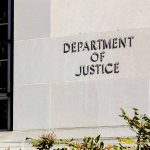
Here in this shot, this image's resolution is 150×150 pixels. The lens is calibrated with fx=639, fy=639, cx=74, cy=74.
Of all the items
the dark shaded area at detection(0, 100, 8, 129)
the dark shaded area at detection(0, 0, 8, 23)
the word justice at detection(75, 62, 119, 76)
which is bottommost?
the dark shaded area at detection(0, 100, 8, 129)

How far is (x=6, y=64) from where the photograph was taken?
11.8 meters

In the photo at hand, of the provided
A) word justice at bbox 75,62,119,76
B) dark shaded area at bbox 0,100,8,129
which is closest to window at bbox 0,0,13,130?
dark shaded area at bbox 0,100,8,129

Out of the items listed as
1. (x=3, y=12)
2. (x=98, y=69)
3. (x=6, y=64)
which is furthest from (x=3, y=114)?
(x=98, y=69)

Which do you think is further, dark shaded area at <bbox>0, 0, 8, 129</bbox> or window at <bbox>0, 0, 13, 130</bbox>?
dark shaded area at <bbox>0, 0, 8, 129</bbox>

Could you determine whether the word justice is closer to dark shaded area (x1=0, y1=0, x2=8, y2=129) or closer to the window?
the window

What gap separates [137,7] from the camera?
34.2 ft

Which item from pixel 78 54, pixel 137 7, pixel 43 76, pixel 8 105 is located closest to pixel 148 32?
pixel 137 7

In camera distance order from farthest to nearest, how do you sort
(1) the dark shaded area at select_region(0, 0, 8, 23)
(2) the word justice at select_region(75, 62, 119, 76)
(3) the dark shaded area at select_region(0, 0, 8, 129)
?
(1) the dark shaded area at select_region(0, 0, 8, 23) → (3) the dark shaded area at select_region(0, 0, 8, 129) → (2) the word justice at select_region(75, 62, 119, 76)

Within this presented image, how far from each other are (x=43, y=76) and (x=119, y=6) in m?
1.85

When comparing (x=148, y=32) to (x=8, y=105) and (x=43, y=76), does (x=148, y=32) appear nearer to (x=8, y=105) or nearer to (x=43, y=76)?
(x=43, y=76)

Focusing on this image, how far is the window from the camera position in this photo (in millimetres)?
11539

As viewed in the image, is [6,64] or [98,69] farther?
[6,64]

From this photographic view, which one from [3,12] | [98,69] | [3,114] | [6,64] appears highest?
[3,12]

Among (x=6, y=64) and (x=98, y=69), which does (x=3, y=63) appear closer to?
(x=6, y=64)
